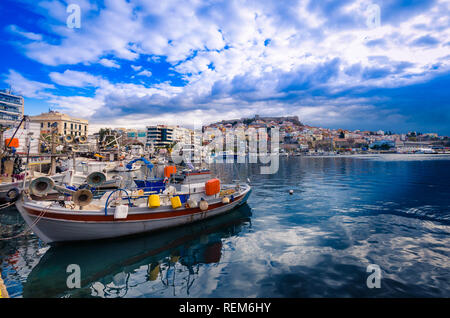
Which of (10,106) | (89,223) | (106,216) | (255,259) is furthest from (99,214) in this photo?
(10,106)

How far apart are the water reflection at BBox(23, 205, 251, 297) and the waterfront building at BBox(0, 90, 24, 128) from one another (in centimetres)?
6818

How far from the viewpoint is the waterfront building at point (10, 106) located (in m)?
56.3

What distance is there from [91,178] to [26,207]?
2.18 metres

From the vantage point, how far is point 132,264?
651cm

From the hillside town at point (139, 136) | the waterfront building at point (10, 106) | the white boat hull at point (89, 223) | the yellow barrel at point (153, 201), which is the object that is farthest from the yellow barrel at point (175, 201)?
the waterfront building at point (10, 106)

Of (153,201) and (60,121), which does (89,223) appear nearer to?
(153,201)

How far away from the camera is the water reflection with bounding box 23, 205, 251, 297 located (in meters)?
5.30

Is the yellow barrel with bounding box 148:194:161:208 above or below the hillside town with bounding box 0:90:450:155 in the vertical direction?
below

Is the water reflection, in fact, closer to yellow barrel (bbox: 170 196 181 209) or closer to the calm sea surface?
the calm sea surface

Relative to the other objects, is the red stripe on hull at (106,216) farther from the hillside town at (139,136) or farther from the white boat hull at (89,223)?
the hillside town at (139,136)

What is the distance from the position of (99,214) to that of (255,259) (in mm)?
5243

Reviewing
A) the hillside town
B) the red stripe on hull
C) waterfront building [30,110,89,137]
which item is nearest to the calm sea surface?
the red stripe on hull

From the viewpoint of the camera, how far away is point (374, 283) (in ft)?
17.1
